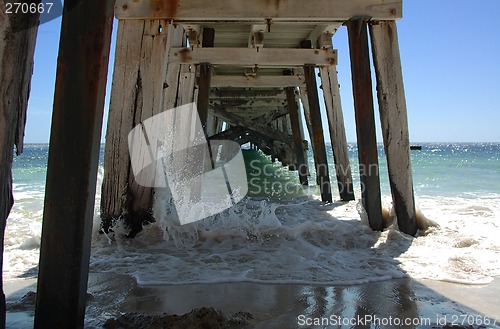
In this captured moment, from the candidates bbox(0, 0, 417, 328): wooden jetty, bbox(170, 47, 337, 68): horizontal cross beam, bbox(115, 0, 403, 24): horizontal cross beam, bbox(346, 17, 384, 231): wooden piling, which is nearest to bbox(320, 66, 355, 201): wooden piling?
bbox(0, 0, 417, 328): wooden jetty

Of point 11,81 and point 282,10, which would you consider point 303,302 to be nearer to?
point 11,81

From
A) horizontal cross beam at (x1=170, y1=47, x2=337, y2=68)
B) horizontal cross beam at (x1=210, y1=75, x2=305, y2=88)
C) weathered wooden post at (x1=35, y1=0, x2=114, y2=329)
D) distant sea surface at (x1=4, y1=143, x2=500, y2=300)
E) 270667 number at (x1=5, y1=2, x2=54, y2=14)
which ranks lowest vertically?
distant sea surface at (x1=4, y1=143, x2=500, y2=300)

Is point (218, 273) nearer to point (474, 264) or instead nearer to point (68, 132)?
point (68, 132)

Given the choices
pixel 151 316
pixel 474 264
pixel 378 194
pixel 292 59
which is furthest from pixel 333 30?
pixel 151 316

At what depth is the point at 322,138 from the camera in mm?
6281

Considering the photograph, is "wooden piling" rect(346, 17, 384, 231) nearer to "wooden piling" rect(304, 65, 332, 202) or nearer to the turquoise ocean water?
the turquoise ocean water

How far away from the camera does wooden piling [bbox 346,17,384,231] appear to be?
147 inches

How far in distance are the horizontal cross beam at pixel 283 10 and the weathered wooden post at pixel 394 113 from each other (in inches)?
5.7

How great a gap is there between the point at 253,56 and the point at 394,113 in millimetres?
2411

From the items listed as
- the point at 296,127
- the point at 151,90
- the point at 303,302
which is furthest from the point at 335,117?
the point at 303,302

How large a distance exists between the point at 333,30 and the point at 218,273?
4.06m

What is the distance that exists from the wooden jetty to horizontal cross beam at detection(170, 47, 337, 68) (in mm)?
14

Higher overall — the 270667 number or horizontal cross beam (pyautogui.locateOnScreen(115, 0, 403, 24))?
horizontal cross beam (pyautogui.locateOnScreen(115, 0, 403, 24))

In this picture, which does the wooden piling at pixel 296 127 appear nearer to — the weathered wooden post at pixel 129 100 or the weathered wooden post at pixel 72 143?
the weathered wooden post at pixel 129 100
